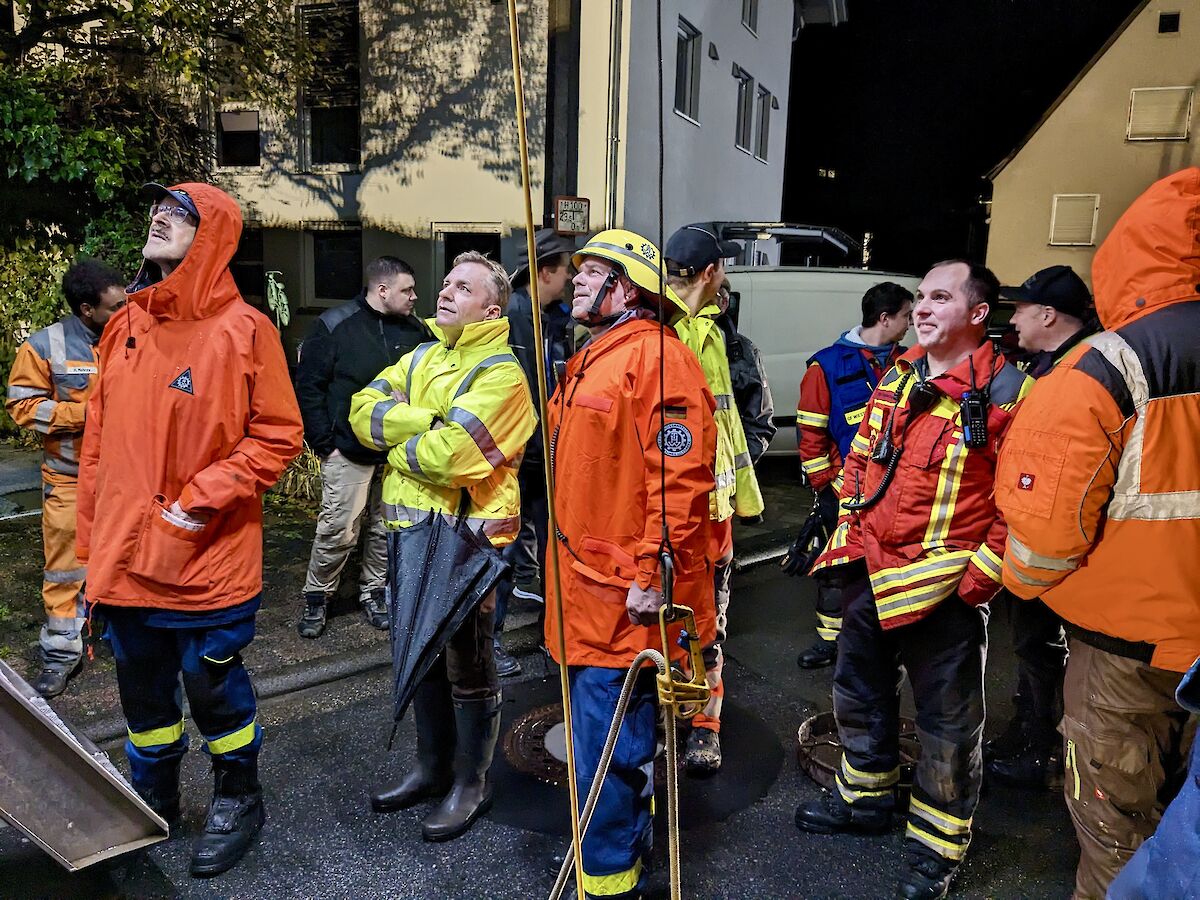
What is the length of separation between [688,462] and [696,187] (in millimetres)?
7240

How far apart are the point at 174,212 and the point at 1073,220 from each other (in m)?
5.16

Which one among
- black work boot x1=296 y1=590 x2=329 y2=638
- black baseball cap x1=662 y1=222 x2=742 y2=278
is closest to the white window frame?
black baseball cap x1=662 y1=222 x2=742 y2=278

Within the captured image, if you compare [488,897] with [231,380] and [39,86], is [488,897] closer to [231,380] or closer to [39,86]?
[231,380]

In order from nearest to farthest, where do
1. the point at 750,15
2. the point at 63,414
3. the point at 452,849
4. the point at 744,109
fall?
the point at 452,849
the point at 63,414
the point at 750,15
the point at 744,109

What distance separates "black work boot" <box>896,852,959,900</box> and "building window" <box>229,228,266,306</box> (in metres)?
7.95

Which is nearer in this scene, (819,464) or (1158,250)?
(1158,250)

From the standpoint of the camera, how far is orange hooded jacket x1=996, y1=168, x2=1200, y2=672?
2.21 metres

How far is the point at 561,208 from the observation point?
7305mm

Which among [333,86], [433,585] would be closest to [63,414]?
[433,585]

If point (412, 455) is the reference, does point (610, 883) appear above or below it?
below

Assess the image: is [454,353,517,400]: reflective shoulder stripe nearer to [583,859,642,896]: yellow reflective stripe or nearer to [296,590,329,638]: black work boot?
[583,859,642,896]: yellow reflective stripe

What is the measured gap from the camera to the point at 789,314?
29.3ft

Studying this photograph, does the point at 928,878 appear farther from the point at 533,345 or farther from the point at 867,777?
the point at 533,345

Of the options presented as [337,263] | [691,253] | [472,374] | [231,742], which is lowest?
[231,742]
